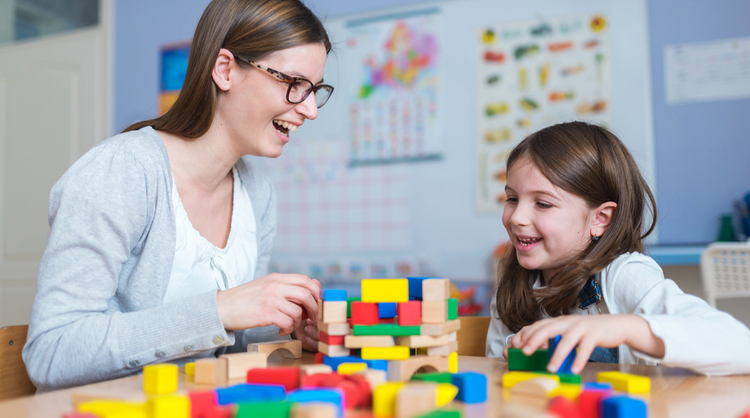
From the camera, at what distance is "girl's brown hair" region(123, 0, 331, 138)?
1.10 metres

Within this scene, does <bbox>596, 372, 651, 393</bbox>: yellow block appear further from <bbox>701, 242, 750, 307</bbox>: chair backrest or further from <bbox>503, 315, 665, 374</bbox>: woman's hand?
<bbox>701, 242, 750, 307</bbox>: chair backrest

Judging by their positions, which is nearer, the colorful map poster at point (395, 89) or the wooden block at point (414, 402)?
the wooden block at point (414, 402)

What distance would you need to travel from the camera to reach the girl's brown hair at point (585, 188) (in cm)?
109

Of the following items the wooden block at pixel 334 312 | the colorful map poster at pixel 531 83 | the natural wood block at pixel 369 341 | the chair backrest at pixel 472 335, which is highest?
the colorful map poster at pixel 531 83

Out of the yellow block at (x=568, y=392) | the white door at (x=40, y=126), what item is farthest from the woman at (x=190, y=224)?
the white door at (x=40, y=126)

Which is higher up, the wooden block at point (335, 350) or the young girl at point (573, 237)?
the young girl at point (573, 237)

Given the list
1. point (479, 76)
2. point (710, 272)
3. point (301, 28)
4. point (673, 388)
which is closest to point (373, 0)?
point (479, 76)

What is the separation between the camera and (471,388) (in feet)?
1.87

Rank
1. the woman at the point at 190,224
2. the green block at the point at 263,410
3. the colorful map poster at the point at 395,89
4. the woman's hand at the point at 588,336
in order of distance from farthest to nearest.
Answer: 1. the colorful map poster at the point at 395,89
2. the woman at the point at 190,224
3. the woman's hand at the point at 588,336
4. the green block at the point at 263,410

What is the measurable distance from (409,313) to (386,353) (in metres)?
0.06

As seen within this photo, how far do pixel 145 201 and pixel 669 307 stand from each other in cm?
89

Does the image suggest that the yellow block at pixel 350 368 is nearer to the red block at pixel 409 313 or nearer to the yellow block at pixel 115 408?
the red block at pixel 409 313

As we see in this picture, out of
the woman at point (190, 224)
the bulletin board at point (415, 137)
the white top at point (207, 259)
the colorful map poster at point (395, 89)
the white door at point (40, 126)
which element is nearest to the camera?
the woman at point (190, 224)

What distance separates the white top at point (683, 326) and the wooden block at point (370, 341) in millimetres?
341
